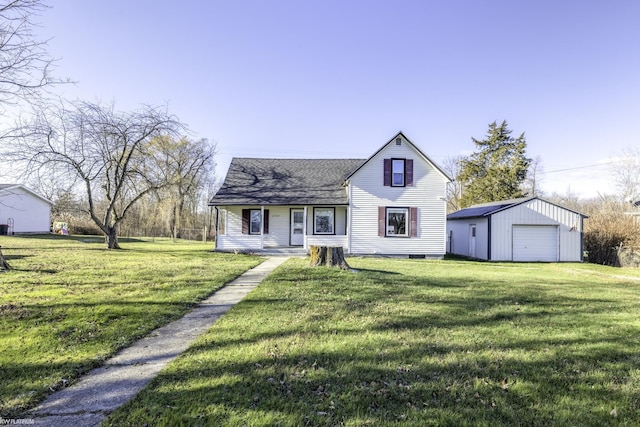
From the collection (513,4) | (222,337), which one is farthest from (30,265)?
(513,4)

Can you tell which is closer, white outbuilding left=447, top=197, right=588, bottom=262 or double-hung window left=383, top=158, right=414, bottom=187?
double-hung window left=383, top=158, right=414, bottom=187

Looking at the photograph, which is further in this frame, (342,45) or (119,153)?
(119,153)

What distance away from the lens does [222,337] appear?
443 centimetres

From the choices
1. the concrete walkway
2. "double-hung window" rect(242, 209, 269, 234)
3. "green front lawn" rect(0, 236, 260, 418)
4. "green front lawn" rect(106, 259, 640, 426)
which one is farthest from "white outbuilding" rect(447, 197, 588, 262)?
the concrete walkway

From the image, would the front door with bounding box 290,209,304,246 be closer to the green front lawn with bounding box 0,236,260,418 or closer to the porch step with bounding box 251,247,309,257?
the porch step with bounding box 251,247,309,257

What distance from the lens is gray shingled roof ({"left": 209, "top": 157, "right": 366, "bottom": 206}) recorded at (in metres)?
17.2

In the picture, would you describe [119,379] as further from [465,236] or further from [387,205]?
[465,236]

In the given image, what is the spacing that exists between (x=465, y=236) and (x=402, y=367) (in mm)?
19426

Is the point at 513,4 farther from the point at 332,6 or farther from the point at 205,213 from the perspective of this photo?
the point at 205,213

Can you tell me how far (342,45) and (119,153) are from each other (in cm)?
1351

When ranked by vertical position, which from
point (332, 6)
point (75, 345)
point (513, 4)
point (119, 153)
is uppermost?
point (513, 4)

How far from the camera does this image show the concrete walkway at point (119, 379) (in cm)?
269

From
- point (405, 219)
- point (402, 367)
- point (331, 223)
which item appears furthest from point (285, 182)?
point (402, 367)

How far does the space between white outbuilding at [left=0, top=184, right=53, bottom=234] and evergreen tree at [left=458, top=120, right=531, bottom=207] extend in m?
39.9
